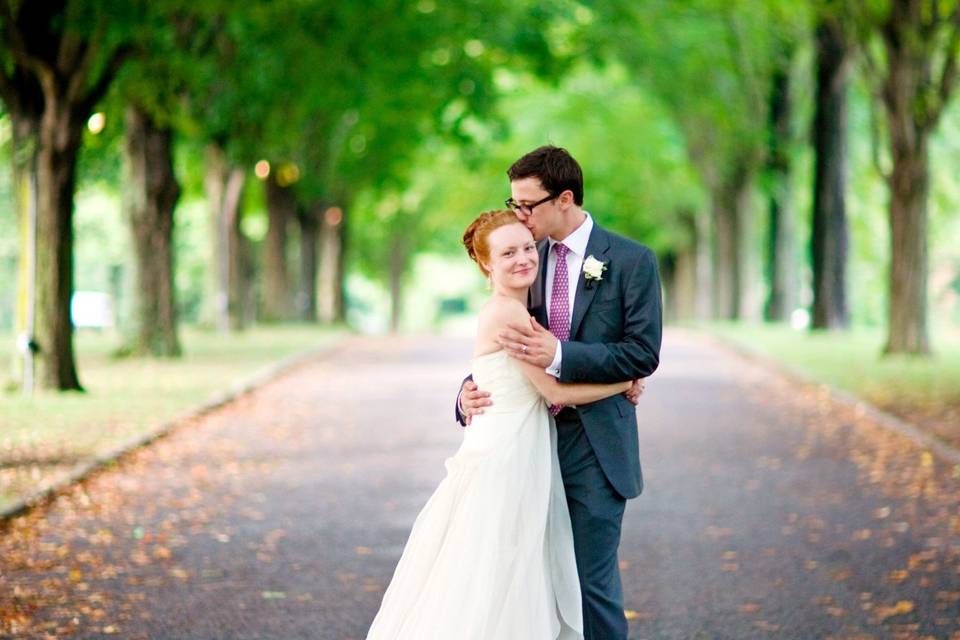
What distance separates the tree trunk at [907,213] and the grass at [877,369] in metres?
0.52

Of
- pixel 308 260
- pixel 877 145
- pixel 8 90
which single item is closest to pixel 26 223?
pixel 8 90

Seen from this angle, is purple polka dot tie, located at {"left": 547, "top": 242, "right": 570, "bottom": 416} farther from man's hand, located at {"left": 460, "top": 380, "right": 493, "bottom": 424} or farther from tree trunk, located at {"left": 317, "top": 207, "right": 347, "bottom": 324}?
tree trunk, located at {"left": 317, "top": 207, "right": 347, "bottom": 324}

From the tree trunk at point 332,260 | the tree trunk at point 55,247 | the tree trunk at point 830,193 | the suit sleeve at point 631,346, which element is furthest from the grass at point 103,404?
the tree trunk at point 332,260

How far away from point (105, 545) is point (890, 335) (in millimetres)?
18684

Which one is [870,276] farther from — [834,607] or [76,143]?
[834,607]

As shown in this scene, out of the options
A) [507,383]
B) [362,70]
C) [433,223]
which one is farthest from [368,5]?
[433,223]

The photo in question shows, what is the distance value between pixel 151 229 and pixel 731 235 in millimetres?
22799

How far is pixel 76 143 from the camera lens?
1900cm

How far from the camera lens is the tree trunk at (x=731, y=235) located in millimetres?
43531

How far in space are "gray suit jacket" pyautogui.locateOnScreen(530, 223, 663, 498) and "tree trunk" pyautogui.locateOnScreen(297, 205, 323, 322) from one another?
1656 inches

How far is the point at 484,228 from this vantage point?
16.1ft

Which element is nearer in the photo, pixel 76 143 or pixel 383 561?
pixel 383 561

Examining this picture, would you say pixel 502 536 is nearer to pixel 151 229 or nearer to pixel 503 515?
pixel 503 515

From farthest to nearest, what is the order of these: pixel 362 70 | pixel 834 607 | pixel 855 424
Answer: pixel 362 70, pixel 855 424, pixel 834 607
